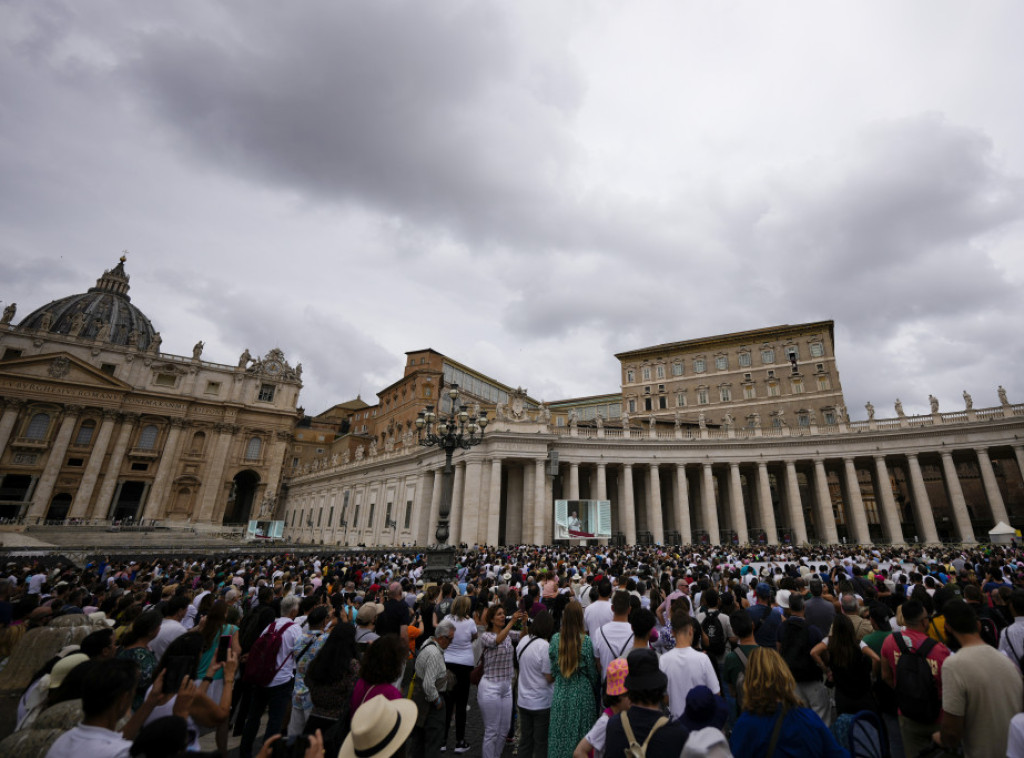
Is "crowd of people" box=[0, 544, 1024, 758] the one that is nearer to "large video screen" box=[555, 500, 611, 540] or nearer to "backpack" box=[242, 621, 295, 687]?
"backpack" box=[242, 621, 295, 687]

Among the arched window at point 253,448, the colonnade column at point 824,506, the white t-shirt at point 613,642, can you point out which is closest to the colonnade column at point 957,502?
the colonnade column at point 824,506

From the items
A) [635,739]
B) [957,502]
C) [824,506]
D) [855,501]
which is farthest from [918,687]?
[957,502]

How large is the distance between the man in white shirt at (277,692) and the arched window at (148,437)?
65.2 meters

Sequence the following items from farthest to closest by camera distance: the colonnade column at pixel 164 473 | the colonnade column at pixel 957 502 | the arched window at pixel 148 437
Answer: the arched window at pixel 148 437, the colonnade column at pixel 164 473, the colonnade column at pixel 957 502

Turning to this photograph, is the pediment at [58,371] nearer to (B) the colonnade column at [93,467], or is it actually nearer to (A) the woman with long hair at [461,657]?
(B) the colonnade column at [93,467]

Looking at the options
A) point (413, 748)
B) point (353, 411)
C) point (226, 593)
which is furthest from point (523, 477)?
point (353, 411)

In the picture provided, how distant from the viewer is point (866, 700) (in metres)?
4.34

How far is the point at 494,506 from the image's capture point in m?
32.8

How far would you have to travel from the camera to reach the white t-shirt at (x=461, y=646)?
5945 mm

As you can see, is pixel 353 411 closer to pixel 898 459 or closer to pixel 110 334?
pixel 110 334

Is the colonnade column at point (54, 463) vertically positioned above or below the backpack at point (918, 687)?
above

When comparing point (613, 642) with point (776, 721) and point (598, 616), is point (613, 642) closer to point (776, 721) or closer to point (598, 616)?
point (598, 616)

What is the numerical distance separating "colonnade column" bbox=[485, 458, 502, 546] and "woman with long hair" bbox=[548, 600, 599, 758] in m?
27.7

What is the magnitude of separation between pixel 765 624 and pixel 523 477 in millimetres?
31722
